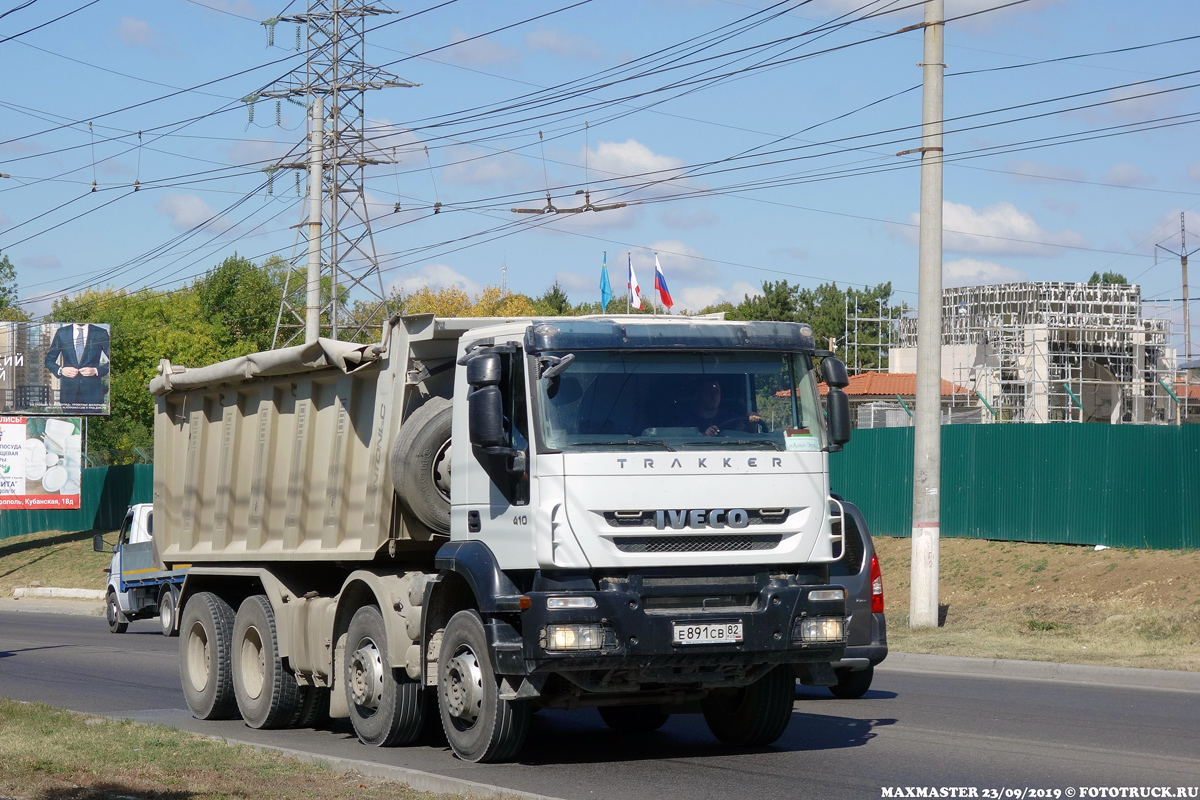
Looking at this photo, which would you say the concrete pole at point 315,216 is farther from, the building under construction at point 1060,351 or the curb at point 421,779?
the building under construction at point 1060,351

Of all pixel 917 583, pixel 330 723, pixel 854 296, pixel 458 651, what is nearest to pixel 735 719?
pixel 458 651

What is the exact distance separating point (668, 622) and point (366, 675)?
2727 millimetres

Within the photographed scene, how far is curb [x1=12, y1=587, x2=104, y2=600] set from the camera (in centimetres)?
3672

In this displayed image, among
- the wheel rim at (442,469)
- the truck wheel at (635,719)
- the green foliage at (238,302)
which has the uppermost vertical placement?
the green foliage at (238,302)

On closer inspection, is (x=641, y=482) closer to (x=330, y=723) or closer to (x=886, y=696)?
(x=330, y=723)

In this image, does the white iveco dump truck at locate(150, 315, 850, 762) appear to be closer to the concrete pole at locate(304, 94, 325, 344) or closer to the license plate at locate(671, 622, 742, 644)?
the license plate at locate(671, 622, 742, 644)

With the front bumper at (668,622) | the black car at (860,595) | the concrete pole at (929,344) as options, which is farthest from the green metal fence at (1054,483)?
the front bumper at (668,622)

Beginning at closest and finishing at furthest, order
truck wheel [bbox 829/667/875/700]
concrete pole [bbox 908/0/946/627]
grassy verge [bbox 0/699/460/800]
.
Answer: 1. grassy verge [bbox 0/699/460/800]
2. truck wheel [bbox 829/667/875/700]
3. concrete pole [bbox 908/0/946/627]

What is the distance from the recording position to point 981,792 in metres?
7.65

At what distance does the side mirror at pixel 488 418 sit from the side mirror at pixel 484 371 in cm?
5

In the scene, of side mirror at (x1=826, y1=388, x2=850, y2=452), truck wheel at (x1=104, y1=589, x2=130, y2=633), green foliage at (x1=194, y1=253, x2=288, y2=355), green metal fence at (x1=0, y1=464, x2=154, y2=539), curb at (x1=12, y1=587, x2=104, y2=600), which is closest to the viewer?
side mirror at (x1=826, y1=388, x2=850, y2=452)

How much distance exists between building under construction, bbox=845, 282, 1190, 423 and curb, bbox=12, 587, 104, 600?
1284 inches

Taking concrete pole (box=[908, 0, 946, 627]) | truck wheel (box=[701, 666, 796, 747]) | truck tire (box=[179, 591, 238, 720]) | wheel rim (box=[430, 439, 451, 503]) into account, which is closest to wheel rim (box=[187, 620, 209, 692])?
truck tire (box=[179, 591, 238, 720])

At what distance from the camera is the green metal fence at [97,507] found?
49.8m
